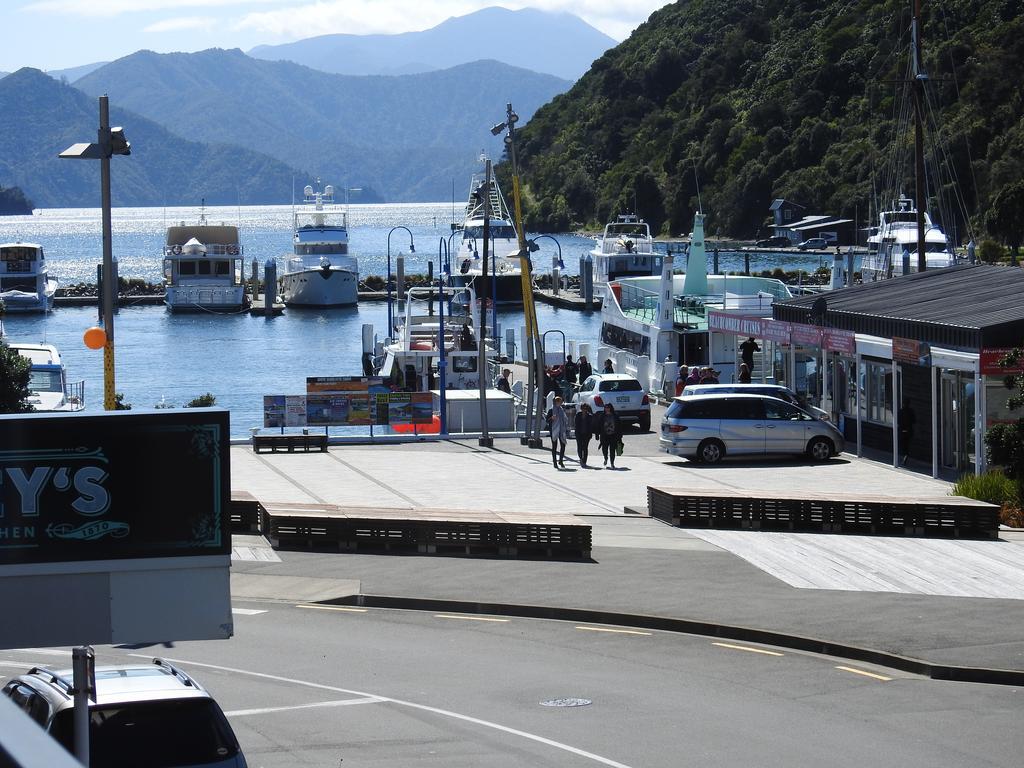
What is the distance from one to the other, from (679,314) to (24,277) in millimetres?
71484

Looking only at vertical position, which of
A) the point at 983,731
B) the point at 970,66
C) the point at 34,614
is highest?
the point at 970,66

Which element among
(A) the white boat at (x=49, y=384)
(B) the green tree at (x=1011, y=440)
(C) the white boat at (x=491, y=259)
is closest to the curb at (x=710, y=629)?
(B) the green tree at (x=1011, y=440)

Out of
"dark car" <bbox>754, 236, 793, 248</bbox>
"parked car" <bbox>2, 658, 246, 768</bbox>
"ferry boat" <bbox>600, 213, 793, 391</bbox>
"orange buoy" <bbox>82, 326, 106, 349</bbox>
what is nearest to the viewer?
"parked car" <bbox>2, 658, 246, 768</bbox>

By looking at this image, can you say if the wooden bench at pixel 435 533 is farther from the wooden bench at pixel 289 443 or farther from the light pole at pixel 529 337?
the light pole at pixel 529 337

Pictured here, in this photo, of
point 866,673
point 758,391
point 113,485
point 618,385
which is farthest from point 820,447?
point 113,485

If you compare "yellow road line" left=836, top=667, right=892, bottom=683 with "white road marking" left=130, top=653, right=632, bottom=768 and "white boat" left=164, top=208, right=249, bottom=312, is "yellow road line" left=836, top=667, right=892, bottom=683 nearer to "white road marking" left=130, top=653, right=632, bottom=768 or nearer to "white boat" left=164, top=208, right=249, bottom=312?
"white road marking" left=130, top=653, right=632, bottom=768

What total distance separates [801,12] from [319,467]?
515 feet

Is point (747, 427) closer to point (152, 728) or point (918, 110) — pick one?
point (918, 110)

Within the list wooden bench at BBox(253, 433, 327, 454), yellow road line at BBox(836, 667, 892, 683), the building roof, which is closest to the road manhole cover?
yellow road line at BBox(836, 667, 892, 683)

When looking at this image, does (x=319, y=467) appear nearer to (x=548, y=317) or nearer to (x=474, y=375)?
(x=474, y=375)

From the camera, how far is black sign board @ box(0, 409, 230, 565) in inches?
319

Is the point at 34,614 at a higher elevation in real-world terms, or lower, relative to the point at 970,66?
lower

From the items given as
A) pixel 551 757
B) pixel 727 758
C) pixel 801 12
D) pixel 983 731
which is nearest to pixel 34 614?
pixel 551 757

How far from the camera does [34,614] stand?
824 centimetres
